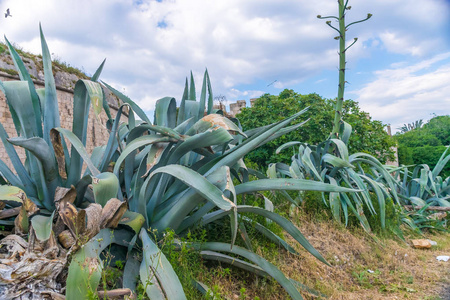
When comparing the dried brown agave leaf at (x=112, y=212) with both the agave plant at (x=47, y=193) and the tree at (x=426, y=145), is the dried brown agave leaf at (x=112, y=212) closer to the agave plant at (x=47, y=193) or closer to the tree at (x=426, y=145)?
the agave plant at (x=47, y=193)

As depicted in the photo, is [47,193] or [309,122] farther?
[309,122]

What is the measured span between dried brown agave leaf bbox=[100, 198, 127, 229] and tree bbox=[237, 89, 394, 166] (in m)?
5.55

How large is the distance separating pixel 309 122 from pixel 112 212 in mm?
6876

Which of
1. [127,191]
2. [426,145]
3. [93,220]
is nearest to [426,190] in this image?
[127,191]

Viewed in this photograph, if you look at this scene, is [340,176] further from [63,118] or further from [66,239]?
[63,118]

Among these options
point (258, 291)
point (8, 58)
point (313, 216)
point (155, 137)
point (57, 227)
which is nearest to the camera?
point (57, 227)

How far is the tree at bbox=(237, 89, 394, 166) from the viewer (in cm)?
798

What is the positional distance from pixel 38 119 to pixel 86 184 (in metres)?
0.64

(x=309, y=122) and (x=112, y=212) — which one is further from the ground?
(x=309, y=122)

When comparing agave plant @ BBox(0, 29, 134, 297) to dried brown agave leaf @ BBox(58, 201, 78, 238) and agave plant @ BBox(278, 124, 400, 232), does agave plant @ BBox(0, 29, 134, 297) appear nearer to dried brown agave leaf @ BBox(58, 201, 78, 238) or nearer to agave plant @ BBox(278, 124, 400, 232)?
dried brown agave leaf @ BBox(58, 201, 78, 238)

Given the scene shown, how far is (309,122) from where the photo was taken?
8.26 m

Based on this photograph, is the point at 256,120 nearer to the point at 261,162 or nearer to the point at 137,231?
the point at 261,162

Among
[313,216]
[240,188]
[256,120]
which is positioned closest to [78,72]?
[256,120]

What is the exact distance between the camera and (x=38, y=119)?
2.53m
